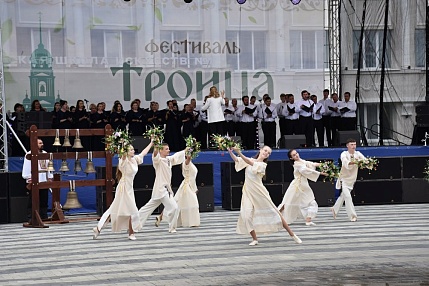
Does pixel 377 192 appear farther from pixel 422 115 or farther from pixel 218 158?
pixel 218 158

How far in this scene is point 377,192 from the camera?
25.3m

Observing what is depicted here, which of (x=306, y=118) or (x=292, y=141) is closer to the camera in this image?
(x=292, y=141)

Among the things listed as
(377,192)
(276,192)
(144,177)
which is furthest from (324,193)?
(144,177)

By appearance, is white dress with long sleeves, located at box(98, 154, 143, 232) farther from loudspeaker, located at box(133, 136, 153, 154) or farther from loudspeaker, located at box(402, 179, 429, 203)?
loudspeaker, located at box(402, 179, 429, 203)

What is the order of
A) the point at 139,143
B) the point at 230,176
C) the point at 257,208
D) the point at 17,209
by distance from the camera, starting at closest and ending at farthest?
the point at 257,208
the point at 17,209
the point at 230,176
the point at 139,143

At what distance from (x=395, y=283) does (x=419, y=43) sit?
23.4 meters

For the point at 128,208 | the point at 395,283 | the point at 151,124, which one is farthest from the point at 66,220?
the point at 395,283

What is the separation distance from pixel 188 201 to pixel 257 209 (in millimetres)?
4225

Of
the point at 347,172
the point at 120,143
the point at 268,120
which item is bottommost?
the point at 347,172

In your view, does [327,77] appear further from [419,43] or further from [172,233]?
[172,233]

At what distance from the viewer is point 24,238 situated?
61.0ft

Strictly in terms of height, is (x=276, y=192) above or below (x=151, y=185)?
below

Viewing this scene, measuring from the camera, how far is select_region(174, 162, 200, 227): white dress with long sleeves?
19.9 metres

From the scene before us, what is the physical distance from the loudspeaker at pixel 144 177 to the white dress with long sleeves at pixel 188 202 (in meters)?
3.49
